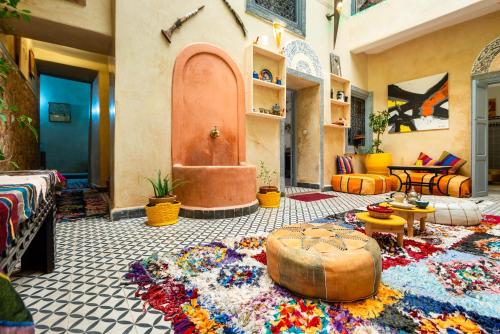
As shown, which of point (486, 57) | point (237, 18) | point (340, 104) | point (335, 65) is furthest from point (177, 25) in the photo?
point (486, 57)

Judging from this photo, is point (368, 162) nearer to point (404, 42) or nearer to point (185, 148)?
point (404, 42)

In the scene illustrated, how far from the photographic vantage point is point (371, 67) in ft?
25.6

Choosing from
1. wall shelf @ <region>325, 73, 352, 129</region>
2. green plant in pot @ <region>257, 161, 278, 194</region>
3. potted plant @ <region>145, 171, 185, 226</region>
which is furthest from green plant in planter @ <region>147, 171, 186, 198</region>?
wall shelf @ <region>325, 73, 352, 129</region>

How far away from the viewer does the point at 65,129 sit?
990 cm

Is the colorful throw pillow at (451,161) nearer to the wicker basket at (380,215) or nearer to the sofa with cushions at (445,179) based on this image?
the sofa with cushions at (445,179)

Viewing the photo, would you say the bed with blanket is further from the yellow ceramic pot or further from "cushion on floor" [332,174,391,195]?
the yellow ceramic pot

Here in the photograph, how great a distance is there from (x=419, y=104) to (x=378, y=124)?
109cm

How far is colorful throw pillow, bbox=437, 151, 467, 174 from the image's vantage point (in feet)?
19.3

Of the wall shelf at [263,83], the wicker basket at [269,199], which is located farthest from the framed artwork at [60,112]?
the wicker basket at [269,199]

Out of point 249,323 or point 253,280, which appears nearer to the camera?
point 249,323

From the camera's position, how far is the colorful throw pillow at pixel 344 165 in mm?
6723

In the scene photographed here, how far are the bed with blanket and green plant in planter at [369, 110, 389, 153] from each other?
748cm

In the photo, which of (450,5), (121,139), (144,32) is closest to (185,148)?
(121,139)

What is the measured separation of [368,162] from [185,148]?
17.6 ft
